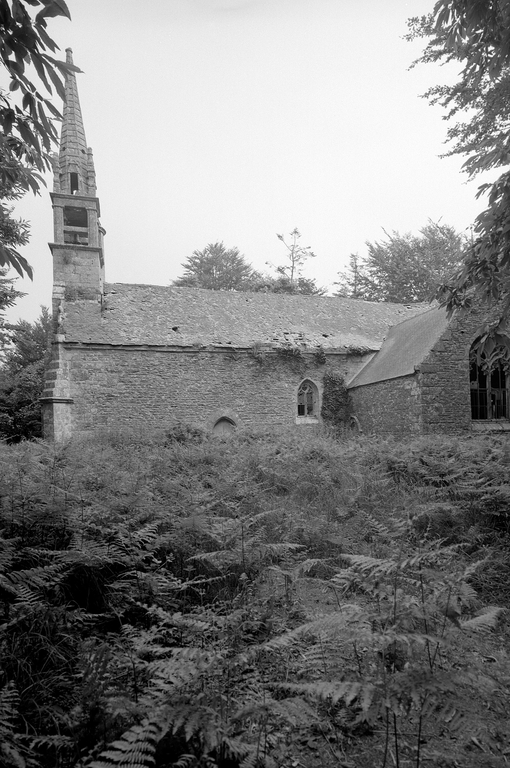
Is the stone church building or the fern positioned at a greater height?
the stone church building

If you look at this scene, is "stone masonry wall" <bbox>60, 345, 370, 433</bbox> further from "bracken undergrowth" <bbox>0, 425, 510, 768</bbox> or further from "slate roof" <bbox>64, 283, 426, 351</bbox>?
"bracken undergrowth" <bbox>0, 425, 510, 768</bbox>

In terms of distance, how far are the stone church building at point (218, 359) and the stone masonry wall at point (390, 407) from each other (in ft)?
0.17

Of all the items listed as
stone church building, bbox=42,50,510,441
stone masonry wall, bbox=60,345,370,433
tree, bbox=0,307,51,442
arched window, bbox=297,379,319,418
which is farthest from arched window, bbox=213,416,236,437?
tree, bbox=0,307,51,442

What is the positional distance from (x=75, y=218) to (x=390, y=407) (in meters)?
16.4

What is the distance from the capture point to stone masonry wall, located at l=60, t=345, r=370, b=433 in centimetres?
1795

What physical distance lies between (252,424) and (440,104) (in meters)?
12.5

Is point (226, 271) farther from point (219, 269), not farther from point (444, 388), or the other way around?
point (444, 388)

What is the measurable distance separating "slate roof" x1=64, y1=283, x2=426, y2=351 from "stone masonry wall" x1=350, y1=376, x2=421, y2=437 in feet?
10.4

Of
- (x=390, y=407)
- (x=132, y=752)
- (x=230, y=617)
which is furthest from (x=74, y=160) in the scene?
(x=132, y=752)

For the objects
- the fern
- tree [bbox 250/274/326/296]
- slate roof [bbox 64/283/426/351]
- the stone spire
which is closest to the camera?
the fern

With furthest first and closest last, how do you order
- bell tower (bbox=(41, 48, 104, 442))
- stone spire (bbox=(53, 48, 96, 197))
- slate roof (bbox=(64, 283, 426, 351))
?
stone spire (bbox=(53, 48, 96, 197)), slate roof (bbox=(64, 283, 426, 351)), bell tower (bbox=(41, 48, 104, 442))

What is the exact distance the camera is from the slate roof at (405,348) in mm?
16234

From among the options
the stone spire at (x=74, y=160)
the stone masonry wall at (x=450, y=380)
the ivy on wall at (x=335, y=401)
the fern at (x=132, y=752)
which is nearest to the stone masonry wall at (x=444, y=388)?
the stone masonry wall at (x=450, y=380)

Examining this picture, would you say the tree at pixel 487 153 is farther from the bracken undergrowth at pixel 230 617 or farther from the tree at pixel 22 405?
the tree at pixel 22 405
